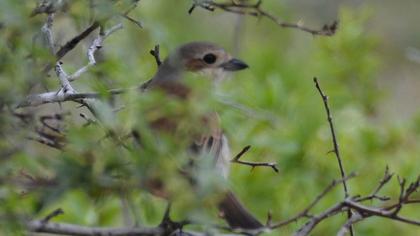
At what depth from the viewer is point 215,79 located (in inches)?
225

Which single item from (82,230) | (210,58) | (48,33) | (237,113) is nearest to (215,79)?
(210,58)

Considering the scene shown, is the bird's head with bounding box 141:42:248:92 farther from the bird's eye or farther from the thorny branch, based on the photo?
the thorny branch

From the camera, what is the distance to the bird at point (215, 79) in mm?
3408

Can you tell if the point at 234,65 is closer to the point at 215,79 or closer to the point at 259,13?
the point at 215,79

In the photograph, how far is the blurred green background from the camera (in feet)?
8.63

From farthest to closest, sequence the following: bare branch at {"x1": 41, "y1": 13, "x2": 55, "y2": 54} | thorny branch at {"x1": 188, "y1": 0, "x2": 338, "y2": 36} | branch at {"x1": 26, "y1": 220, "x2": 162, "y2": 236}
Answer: thorny branch at {"x1": 188, "y1": 0, "x2": 338, "y2": 36}, bare branch at {"x1": 41, "y1": 13, "x2": 55, "y2": 54}, branch at {"x1": 26, "y1": 220, "x2": 162, "y2": 236}

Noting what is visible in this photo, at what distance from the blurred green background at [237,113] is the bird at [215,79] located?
0.10m

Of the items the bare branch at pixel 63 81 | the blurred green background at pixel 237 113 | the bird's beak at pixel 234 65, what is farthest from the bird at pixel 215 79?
the bare branch at pixel 63 81

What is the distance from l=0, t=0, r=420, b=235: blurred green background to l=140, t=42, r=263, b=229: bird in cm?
10

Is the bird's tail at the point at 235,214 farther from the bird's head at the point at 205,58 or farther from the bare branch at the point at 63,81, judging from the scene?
the bird's head at the point at 205,58

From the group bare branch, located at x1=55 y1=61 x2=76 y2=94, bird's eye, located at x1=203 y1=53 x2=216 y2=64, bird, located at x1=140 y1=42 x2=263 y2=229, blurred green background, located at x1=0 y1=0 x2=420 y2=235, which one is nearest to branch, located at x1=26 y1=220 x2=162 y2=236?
blurred green background, located at x1=0 y1=0 x2=420 y2=235

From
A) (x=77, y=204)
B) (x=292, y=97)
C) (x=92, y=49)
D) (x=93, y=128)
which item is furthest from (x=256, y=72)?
(x=93, y=128)

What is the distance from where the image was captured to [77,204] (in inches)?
207

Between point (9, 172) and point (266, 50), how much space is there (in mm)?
5502
